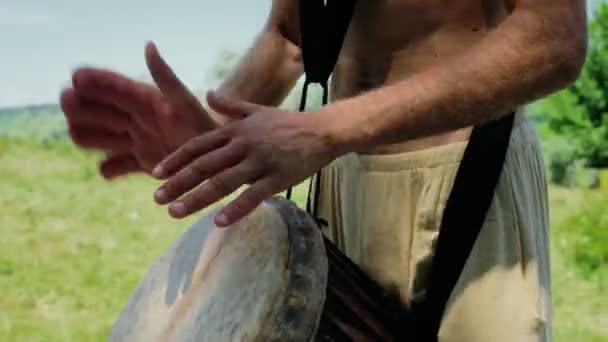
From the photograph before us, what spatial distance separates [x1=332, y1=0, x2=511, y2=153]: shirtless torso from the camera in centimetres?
86

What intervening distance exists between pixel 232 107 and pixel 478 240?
0.28 m

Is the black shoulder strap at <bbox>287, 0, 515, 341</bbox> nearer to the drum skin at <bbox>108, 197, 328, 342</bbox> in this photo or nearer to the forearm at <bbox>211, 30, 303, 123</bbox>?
the drum skin at <bbox>108, 197, 328, 342</bbox>

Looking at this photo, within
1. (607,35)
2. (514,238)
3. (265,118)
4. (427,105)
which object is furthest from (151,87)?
(607,35)

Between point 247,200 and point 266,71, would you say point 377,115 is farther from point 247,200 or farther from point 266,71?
point 266,71

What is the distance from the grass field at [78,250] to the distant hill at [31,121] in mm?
227

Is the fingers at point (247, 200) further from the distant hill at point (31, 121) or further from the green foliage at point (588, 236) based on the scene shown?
the green foliage at point (588, 236)

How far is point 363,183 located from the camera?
922mm

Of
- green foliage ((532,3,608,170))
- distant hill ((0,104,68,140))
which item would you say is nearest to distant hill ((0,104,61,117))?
distant hill ((0,104,68,140))

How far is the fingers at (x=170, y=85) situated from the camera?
29.0 inches

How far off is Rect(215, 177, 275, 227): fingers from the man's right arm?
1.27ft

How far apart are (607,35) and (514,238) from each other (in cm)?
309

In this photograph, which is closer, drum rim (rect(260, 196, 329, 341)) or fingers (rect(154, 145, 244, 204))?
fingers (rect(154, 145, 244, 204))

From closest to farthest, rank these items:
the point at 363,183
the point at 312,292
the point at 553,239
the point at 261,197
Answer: the point at 261,197
the point at 312,292
the point at 363,183
the point at 553,239

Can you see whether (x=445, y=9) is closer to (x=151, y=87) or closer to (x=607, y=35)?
(x=151, y=87)
